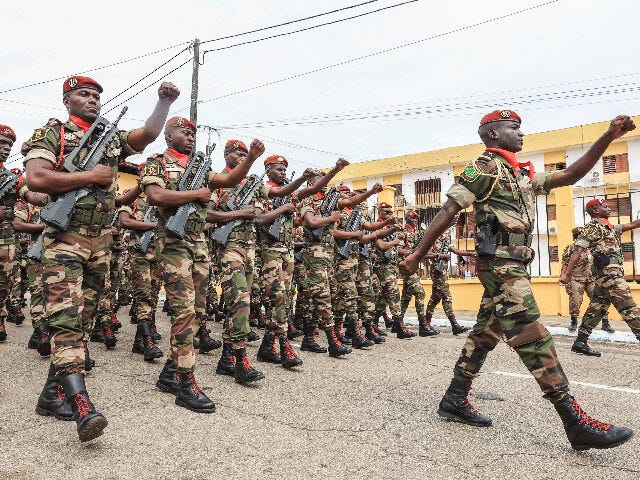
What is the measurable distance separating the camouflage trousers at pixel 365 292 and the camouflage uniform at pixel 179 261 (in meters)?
3.52

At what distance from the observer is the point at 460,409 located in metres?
3.37

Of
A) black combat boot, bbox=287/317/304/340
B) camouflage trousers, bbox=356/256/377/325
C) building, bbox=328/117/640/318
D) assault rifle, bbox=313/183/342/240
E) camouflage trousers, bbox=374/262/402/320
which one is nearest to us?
assault rifle, bbox=313/183/342/240

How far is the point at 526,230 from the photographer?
10.9 ft

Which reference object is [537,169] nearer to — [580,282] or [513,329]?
[580,282]

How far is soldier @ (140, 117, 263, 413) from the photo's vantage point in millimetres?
3641

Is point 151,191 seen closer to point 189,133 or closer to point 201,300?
point 189,133

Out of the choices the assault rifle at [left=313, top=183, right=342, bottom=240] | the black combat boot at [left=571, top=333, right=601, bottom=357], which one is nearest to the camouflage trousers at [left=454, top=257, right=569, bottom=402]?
the assault rifle at [left=313, top=183, right=342, bottom=240]

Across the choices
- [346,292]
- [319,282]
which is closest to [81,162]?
[319,282]

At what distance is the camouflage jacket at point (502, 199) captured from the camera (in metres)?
3.25

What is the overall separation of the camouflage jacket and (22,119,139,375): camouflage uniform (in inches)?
91.1

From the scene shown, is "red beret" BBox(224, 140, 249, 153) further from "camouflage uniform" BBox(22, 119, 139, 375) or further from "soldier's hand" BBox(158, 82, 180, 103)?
"soldier's hand" BBox(158, 82, 180, 103)

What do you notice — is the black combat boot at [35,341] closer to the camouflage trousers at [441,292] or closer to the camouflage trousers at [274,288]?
the camouflage trousers at [274,288]

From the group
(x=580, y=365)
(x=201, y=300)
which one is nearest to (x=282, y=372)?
(x=201, y=300)

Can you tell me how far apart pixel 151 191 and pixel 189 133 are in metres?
0.73
